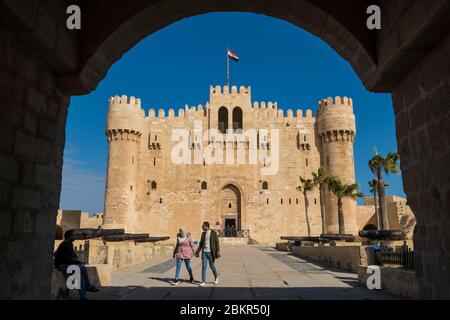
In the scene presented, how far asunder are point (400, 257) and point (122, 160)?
1107 inches

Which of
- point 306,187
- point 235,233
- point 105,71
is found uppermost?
point 306,187

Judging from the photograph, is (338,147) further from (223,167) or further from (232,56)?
(232,56)

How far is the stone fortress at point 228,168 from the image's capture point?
104 feet

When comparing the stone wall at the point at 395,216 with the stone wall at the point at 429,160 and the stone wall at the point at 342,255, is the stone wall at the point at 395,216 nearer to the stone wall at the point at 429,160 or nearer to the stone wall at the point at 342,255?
the stone wall at the point at 342,255

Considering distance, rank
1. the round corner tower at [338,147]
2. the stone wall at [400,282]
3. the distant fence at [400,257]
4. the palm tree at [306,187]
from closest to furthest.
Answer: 1. the stone wall at [400,282]
2. the distant fence at [400,257]
3. the palm tree at [306,187]
4. the round corner tower at [338,147]

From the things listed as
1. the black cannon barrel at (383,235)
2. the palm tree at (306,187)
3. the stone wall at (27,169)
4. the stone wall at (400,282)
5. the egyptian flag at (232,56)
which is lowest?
the stone wall at (400,282)

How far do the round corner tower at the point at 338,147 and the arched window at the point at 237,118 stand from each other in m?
7.59

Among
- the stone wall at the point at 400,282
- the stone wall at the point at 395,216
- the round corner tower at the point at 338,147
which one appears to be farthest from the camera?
the round corner tower at the point at 338,147

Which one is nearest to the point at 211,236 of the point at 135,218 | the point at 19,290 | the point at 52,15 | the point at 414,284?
the point at 414,284

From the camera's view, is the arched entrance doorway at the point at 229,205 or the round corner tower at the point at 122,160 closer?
the round corner tower at the point at 122,160

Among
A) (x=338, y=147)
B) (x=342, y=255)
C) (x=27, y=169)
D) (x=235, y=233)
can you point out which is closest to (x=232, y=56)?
(x=338, y=147)

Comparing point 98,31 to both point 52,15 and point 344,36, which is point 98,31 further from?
point 344,36

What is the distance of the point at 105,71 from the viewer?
159 inches

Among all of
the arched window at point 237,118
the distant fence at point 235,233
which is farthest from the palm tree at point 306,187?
the arched window at point 237,118
